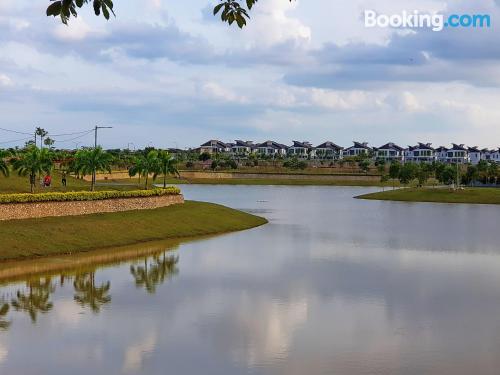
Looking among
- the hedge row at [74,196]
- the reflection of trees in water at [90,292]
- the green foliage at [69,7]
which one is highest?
the green foliage at [69,7]

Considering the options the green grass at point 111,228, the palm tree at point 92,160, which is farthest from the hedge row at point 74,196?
the palm tree at point 92,160

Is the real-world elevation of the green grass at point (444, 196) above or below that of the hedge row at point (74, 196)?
below

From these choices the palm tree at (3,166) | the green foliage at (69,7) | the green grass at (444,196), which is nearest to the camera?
the green foliage at (69,7)

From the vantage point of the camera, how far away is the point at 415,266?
174 feet

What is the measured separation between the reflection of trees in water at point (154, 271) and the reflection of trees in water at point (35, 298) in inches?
221

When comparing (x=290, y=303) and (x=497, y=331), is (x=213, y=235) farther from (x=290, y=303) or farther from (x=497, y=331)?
(x=497, y=331)

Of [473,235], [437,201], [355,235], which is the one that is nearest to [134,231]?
[355,235]

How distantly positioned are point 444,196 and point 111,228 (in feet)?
316

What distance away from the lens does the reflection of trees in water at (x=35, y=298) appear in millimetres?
35844

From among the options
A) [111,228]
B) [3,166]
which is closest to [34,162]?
[3,166]

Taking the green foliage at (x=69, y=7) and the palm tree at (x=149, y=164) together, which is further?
the palm tree at (x=149, y=164)

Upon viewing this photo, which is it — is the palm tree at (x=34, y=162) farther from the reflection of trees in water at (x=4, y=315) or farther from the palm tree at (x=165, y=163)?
the reflection of trees in water at (x=4, y=315)

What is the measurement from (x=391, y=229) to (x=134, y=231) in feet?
106

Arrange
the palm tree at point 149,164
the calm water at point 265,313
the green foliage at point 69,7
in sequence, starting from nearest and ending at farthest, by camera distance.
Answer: the green foliage at point 69,7
the calm water at point 265,313
the palm tree at point 149,164
